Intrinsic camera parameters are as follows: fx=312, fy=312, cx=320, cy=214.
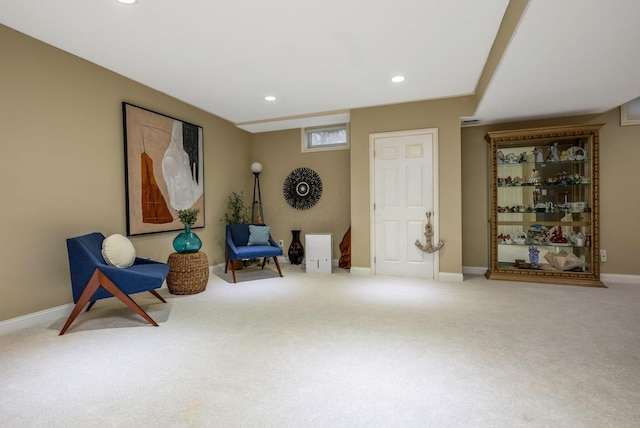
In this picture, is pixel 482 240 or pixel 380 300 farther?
pixel 482 240

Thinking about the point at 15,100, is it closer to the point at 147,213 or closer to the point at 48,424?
the point at 147,213

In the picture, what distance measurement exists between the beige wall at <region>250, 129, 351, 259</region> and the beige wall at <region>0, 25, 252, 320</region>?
2439 mm

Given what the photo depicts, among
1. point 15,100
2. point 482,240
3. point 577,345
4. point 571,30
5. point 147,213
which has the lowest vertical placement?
point 577,345

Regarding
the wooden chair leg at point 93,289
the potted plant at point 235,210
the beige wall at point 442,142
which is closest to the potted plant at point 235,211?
the potted plant at point 235,210

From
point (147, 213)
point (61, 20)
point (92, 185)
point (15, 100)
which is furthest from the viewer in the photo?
point (147, 213)

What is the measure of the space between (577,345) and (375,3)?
294 centimetres

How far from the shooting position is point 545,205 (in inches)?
173

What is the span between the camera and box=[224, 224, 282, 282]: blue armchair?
4320 millimetres

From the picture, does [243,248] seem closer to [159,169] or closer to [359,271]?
[159,169]

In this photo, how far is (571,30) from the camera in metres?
2.20

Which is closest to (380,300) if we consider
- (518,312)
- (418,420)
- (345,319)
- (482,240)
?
(345,319)

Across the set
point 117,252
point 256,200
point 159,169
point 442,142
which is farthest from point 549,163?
point 117,252

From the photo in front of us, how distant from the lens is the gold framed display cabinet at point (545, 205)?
4113mm

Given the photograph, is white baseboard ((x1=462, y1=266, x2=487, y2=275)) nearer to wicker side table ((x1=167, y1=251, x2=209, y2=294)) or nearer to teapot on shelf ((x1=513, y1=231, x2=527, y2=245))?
teapot on shelf ((x1=513, y1=231, x2=527, y2=245))
